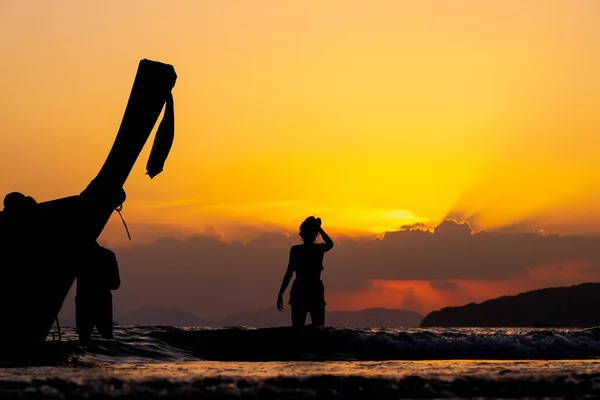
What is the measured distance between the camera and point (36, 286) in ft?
47.5

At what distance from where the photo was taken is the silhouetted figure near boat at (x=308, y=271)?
17.4 metres

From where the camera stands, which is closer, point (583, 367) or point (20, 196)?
point (583, 367)

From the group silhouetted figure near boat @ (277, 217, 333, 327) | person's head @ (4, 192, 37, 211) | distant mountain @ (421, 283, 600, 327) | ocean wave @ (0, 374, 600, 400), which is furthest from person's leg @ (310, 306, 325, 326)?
distant mountain @ (421, 283, 600, 327)

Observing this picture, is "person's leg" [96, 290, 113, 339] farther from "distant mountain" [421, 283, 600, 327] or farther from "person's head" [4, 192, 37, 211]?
"distant mountain" [421, 283, 600, 327]

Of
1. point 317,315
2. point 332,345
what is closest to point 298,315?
point 317,315

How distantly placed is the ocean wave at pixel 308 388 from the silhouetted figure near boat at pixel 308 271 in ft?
21.4

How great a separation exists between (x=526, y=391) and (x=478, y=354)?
9880mm

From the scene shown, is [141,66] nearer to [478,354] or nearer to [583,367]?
[583,367]

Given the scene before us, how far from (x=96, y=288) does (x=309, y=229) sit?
4152 mm

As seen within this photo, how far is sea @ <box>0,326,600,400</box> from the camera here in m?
9.85

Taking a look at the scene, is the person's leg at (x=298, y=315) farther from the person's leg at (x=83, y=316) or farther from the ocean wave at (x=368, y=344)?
the person's leg at (x=83, y=316)

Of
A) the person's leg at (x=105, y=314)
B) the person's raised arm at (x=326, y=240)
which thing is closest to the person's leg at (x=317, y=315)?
the person's raised arm at (x=326, y=240)

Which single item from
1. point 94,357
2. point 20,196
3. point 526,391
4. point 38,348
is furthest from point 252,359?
point 526,391

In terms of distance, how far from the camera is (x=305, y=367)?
45.2ft
